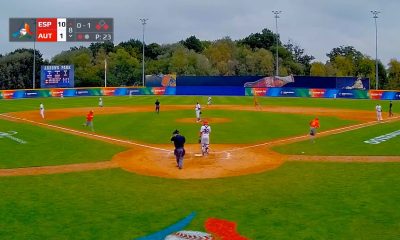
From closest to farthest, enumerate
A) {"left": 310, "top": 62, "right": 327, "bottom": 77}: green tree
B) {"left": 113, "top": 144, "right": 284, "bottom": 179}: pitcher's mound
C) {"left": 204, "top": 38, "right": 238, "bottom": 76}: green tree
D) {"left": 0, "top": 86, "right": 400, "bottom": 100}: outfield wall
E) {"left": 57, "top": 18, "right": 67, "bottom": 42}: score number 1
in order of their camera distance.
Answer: {"left": 113, "top": 144, "right": 284, "bottom": 179}: pitcher's mound → {"left": 57, "top": 18, "right": 67, "bottom": 42}: score number 1 → {"left": 0, "top": 86, "right": 400, "bottom": 100}: outfield wall → {"left": 204, "top": 38, "right": 238, "bottom": 76}: green tree → {"left": 310, "top": 62, "right": 327, "bottom": 77}: green tree

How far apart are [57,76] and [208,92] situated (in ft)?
94.0

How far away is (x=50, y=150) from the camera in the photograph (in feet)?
82.5

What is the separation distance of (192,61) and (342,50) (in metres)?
64.2

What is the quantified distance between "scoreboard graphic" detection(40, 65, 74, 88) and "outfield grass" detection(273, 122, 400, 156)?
198 ft

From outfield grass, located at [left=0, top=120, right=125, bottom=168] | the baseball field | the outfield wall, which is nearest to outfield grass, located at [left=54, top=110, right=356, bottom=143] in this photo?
the baseball field

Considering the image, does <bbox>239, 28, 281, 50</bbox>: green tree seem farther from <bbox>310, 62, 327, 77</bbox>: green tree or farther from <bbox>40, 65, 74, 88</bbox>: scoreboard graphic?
<bbox>40, 65, 74, 88</bbox>: scoreboard graphic

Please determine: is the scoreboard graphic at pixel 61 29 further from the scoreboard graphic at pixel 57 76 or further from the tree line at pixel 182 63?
the tree line at pixel 182 63

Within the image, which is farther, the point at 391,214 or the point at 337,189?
the point at 337,189

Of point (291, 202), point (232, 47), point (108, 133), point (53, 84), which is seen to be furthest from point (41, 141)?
point (232, 47)

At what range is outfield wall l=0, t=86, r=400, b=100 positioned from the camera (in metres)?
78.8

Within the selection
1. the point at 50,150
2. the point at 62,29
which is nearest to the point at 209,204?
the point at 50,150

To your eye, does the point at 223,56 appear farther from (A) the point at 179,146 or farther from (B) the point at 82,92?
(A) the point at 179,146

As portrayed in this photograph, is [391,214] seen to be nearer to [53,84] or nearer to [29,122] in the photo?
[29,122]

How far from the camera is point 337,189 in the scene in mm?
15953
